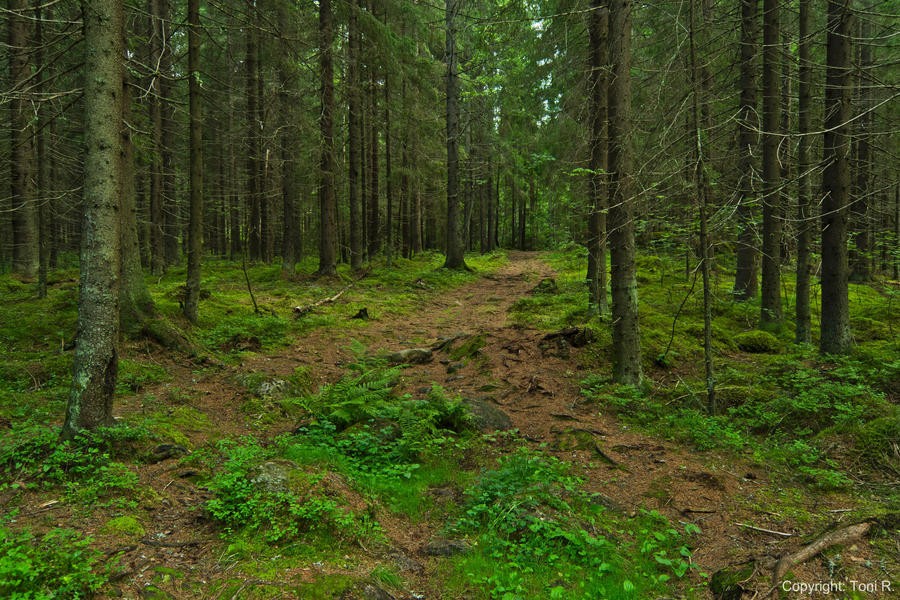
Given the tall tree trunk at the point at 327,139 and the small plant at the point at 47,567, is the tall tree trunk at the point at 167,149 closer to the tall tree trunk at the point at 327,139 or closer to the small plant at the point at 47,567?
the tall tree trunk at the point at 327,139

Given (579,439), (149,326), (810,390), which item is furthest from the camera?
(149,326)

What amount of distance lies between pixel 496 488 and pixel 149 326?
6.55m

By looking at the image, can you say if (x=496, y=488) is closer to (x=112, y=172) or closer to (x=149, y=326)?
(x=112, y=172)

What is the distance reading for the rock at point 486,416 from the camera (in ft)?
19.7

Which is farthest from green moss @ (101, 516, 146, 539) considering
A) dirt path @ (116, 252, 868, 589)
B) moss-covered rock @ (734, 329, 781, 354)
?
moss-covered rock @ (734, 329, 781, 354)

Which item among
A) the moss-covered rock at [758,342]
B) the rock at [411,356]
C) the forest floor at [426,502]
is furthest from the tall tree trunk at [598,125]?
the rock at [411,356]

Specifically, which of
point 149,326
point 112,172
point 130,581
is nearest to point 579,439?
point 130,581

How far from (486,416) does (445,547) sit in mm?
2667

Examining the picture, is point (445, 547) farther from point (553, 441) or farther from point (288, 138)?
point (288, 138)

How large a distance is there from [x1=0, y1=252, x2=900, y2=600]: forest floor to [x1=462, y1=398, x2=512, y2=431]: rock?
3cm

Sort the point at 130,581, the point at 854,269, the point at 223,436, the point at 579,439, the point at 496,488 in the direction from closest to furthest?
the point at 130,581 < the point at 496,488 < the point at 223,436 < the point at 579,439 < the point at 854,269

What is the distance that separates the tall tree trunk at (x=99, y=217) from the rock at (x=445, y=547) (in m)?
3.27

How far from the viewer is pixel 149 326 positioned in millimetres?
7480
